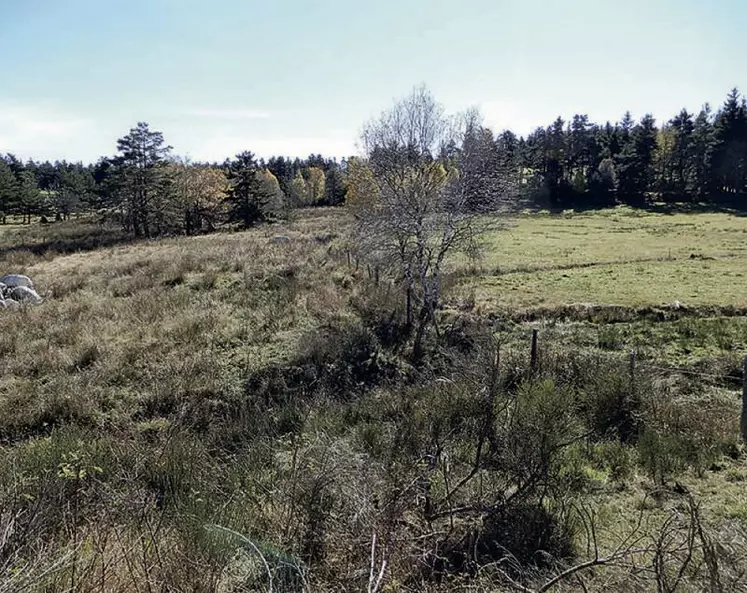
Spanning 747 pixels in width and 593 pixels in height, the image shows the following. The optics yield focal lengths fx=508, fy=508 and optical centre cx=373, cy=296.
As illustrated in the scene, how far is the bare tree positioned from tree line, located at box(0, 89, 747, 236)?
6726 millimetres

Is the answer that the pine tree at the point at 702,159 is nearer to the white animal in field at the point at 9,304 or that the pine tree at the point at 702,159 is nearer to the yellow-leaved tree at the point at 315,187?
the yellow-leaved tree at the point at 315,187

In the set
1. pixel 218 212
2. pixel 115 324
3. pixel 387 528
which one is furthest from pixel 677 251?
pixel 218 212

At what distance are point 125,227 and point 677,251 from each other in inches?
1766

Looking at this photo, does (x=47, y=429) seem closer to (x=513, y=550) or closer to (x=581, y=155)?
(x=513, y=550)

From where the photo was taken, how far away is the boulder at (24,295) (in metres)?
17.5

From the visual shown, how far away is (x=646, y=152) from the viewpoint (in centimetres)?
6544

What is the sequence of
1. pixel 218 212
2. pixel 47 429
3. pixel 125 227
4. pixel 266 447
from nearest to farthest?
pixel 266 447 → pixel 47 429 → pixel 125 227 → pixel 218 212

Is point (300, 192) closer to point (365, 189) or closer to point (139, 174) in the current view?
point (139, 174)

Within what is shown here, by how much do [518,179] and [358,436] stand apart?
2903cm

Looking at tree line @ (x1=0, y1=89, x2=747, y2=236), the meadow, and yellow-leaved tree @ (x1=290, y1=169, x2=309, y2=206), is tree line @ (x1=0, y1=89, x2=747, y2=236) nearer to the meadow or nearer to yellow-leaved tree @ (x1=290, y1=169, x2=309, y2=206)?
yellow-leaved tree @ (x1=290, y1=169, x2=309, y2=206)

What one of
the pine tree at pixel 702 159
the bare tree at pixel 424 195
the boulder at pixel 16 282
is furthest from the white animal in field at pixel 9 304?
the pine tree at pixel 702 159

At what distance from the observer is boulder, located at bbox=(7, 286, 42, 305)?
1745 cm

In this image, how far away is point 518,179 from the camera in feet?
108

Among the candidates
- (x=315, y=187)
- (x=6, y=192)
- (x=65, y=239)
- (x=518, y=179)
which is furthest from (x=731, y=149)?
(x=6, y=192)
